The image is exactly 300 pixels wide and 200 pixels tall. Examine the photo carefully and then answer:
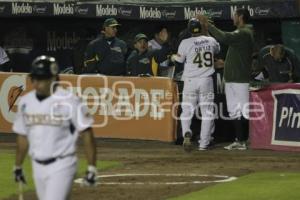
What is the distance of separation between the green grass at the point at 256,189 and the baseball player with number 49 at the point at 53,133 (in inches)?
129

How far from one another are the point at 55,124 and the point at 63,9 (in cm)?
1056

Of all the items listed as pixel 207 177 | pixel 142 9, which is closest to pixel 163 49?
pixel 142 9

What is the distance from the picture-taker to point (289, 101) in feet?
46.5

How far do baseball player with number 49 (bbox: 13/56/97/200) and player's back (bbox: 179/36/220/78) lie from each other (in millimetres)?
Answer: 6851

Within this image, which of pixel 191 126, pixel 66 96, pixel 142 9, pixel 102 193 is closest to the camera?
pixel 66 96

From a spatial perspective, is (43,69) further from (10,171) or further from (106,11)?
(106,11)

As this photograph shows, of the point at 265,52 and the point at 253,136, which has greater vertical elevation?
the point at 265,52

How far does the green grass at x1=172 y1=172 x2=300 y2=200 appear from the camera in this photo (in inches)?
409

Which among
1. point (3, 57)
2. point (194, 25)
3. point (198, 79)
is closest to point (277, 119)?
point (198, 79)

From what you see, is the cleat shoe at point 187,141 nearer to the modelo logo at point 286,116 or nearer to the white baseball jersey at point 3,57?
the modelo logo at point 286,116

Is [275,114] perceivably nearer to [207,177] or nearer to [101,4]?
[207,177]

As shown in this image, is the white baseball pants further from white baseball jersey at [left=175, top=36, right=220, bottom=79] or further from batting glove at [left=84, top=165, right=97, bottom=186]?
white baseball jersey at [left=175, top=36, right=220, bottom=79]

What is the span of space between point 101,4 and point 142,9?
89 cm

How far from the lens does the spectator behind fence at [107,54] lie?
51.8 ft
